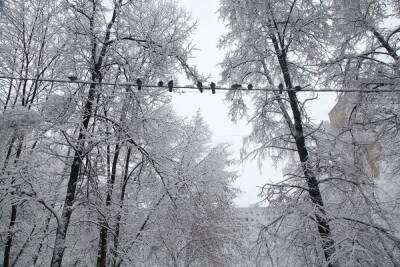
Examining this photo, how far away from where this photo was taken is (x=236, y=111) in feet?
23.3

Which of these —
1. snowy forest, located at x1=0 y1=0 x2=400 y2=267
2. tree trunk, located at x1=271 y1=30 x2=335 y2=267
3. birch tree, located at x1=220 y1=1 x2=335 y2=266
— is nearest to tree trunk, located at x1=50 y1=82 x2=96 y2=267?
snowy forest, located at x1=0 y1=0 x2=400 y2=267

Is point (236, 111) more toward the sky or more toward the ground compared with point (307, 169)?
more toward the sky

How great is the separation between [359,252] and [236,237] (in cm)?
899

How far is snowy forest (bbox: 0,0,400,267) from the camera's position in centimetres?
482

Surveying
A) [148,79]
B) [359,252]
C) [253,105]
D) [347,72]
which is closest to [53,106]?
[148,79]

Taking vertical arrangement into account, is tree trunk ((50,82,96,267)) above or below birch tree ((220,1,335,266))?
below

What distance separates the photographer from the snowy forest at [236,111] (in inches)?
190

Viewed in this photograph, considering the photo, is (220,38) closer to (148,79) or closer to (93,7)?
(148,79)

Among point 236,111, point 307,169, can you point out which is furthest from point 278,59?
point 307,169

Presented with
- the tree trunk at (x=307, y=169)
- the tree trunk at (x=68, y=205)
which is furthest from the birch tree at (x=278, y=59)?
the tree trunk at (x=68, y=205)

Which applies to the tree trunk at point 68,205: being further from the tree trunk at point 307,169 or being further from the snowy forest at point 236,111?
the tree trunk at point 307,169

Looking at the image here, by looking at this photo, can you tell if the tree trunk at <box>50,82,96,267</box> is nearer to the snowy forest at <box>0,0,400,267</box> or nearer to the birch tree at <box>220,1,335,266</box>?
the snowy forest at <box>0,0,400,267</box>

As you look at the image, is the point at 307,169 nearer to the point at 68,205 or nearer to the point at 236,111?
the point at 236,111

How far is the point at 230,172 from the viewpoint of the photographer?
14.1 metres
